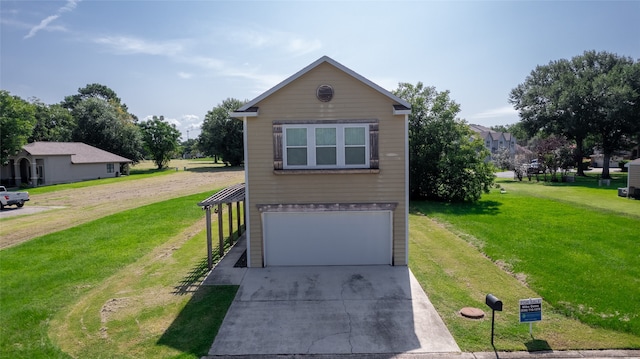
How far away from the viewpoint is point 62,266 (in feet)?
41.5

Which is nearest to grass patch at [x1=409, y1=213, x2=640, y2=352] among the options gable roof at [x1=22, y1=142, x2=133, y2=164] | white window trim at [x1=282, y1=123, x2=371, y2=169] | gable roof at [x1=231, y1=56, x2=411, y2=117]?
white window trim at [x1=282, y1=123, x2=371, y2=169]

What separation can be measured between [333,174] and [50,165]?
3856 centimetres

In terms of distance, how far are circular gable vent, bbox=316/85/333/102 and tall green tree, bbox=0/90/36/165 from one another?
36.5 m

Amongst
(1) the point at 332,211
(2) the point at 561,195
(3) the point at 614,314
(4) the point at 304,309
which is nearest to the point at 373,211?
(1) the point at 332,211

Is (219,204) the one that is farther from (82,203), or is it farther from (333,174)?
(82,203)

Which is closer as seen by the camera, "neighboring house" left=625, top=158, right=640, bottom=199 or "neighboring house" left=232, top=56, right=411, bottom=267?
"neighboring house" left=232, top=56, right=411, bottom=267

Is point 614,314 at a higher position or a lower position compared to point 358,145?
lower

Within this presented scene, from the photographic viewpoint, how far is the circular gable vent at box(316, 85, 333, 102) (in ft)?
38.4

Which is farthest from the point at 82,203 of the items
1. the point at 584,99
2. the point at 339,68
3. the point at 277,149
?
the point at 584,99

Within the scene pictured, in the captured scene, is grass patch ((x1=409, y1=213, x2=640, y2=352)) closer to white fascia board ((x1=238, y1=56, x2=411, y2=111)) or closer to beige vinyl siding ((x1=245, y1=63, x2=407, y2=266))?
beige vinyl siding ((x1=245, y1=63, x2=407, y2=266))

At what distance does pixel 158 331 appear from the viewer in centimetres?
805

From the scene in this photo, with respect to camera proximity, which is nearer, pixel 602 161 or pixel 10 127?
pixel 10 127

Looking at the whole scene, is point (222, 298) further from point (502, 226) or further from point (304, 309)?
point (502, 226)

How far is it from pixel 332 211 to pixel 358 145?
2.35 metres
